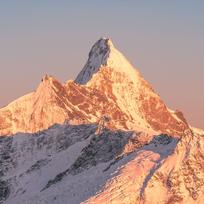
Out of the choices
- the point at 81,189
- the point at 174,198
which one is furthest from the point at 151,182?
the point at 81,189

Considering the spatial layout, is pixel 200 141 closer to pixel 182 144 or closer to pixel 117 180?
pixel 182 144

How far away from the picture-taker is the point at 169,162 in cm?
18125

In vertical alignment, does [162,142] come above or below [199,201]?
above

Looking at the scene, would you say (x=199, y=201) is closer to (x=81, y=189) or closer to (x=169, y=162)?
(x=169, y=162)

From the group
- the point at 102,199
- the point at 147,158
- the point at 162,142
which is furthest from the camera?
the point at 162,142

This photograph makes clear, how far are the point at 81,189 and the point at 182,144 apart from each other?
1938cm

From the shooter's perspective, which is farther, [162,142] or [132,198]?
[162,142]

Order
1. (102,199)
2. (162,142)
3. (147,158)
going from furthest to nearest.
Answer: (162,142) → (147,158) → (102,199)

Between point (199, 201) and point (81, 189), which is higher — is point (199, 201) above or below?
below

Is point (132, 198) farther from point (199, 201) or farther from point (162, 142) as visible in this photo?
point (162, 142)

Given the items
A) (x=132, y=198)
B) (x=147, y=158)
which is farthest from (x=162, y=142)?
(x=132, y=198)

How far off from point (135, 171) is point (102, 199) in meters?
9.16

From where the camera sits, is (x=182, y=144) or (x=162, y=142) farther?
(x=162, y=142)

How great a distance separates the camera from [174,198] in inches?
6978
